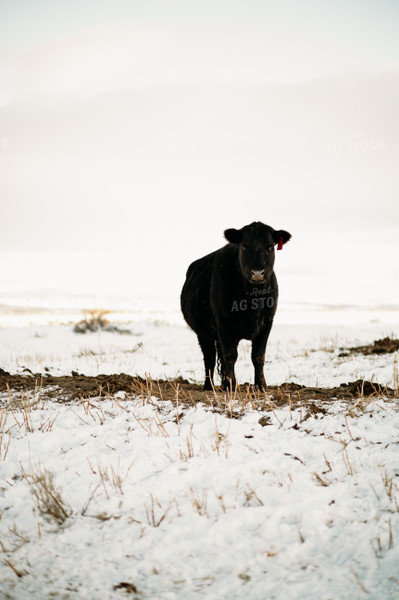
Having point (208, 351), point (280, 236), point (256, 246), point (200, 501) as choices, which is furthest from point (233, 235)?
point (200, 501)

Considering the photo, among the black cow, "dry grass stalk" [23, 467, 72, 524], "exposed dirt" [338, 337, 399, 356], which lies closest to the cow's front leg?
the black cow

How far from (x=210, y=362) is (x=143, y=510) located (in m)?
4.88

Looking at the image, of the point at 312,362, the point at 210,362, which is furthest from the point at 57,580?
the point at 312,362

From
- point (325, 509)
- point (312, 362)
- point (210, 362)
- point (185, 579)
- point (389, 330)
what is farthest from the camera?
point (389, 330)

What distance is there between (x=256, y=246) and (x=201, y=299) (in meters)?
1.40

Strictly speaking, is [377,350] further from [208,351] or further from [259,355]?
[259,355]

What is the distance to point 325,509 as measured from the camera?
292cm

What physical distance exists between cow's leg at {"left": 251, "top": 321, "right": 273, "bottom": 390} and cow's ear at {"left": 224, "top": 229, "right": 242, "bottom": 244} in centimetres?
130

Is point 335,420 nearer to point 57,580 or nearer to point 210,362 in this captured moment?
point 57,580

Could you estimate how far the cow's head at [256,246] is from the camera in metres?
6.33

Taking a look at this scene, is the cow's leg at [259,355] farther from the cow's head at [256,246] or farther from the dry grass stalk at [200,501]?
the dry grass stalk at [200,501]

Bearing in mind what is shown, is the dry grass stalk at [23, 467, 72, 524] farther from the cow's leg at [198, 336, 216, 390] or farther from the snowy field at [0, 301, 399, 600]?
the cow's leg at [198, 336, 216, 390]

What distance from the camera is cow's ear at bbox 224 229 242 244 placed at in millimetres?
6793

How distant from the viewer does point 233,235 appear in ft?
22.4
